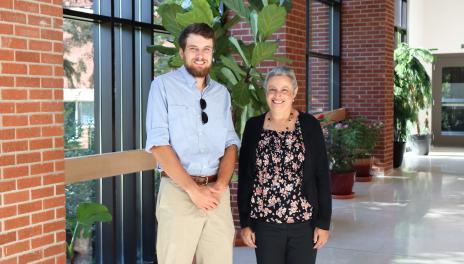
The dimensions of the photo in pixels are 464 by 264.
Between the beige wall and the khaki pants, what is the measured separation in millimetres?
12781

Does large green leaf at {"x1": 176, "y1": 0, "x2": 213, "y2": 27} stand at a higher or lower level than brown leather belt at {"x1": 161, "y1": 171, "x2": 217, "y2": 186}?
higher

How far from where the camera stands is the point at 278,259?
2.65m

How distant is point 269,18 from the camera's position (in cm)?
385

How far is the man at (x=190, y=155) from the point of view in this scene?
2506 mm

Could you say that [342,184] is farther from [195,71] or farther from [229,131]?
[195,71]

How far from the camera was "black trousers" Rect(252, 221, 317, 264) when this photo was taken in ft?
8.63

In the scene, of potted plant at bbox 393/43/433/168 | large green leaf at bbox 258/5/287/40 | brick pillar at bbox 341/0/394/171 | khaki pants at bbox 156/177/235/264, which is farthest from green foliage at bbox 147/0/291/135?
potted plant at bbox 393/43/433/168

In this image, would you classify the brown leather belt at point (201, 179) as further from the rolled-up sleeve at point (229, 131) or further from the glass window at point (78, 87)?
the glass window at point (78, 87)

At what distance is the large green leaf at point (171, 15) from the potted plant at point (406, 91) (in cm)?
778

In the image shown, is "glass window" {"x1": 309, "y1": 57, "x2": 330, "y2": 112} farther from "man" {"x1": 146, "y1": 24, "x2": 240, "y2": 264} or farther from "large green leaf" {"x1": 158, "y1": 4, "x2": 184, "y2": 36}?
"man" {"x1": 146, "y1": 24, "x2": 240, "y2": 264}

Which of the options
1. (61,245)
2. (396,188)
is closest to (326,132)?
(396,188)

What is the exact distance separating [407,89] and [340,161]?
4.03 m

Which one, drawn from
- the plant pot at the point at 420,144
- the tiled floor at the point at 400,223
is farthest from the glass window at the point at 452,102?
the tiled floor at the point at 400,223

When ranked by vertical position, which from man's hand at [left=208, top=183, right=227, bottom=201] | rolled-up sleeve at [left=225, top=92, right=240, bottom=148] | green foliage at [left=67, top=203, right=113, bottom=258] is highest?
rolled-up sleeve at [left=225, top=92, right=240, bottom=148]
